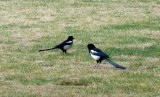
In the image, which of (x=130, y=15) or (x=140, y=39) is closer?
(x=140, y=39)

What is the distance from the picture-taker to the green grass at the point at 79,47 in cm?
1178

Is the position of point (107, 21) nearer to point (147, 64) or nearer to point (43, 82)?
point (147, 64)

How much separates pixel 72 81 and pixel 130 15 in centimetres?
1135

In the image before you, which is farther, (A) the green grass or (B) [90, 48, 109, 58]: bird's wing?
(B) [90, 48, 109, 58]: bird's wing

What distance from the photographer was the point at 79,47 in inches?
650

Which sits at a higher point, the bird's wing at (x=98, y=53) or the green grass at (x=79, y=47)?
the bird's wing at (x=98, y=53)

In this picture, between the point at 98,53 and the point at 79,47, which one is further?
the point at 79,47

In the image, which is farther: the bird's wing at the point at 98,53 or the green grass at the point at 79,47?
the bird's wing at the point at 98,53

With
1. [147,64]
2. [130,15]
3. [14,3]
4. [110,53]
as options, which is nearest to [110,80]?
[147,64]

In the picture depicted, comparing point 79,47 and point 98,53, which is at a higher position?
point 98,53

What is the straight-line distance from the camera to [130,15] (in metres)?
23.3

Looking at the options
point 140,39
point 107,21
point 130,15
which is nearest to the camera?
point 140,39

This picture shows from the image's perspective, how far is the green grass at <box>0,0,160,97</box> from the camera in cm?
1178

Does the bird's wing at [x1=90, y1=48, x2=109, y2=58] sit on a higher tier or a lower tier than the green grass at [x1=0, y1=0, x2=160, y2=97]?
higher
